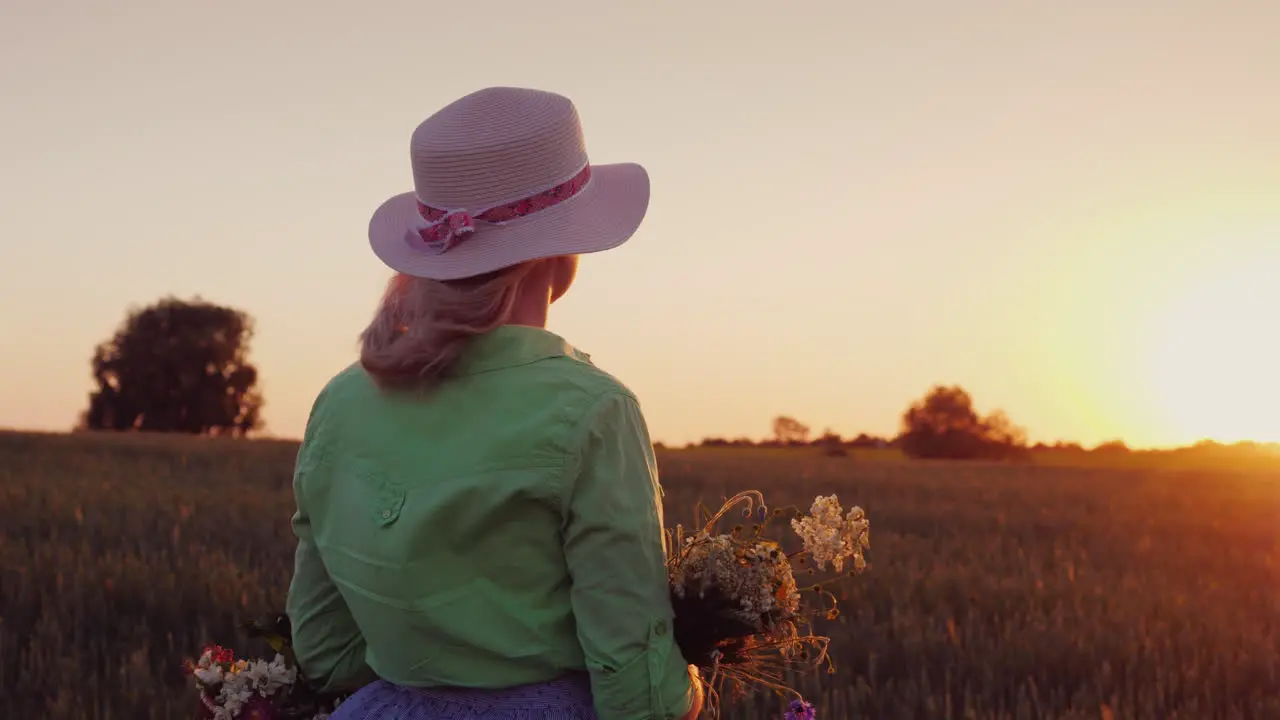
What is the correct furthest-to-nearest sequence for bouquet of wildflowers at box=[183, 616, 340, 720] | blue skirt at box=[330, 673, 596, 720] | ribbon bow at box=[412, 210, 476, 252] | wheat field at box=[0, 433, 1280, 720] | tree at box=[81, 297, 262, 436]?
tree at box=[81, 297, 262, 436] < wheat field at box=[0, 433, 1280, 720] < bouquet of wildflowers at box=[183, 616, 340, 720] < ribbon bow at box=[412, 210, 476, 252] < blue skirt at box=[330, 673, 596, 720]

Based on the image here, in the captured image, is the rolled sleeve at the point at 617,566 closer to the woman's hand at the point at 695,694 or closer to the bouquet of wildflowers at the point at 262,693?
the woman's hand at the point at 695,694

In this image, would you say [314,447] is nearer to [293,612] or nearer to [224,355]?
[293,612]

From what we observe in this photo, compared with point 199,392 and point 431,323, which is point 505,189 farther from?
point 199,392

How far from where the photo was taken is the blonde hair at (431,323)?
2023 millimetres

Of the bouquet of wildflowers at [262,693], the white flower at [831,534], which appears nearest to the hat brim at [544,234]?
the white flower at [831,534]

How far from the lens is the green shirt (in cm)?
194

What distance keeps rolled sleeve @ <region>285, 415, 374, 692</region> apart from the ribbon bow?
21.0 inches

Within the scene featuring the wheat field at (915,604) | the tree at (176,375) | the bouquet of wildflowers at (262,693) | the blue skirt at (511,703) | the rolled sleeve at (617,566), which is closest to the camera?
the rolled sleeve at (617,566)

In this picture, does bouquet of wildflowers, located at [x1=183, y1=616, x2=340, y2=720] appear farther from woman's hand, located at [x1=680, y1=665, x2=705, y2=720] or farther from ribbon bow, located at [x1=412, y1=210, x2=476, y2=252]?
ribbon bow, located at [x1=412, y1=210, x2=476, y2=252]

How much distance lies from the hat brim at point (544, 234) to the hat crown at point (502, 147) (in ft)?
0.24

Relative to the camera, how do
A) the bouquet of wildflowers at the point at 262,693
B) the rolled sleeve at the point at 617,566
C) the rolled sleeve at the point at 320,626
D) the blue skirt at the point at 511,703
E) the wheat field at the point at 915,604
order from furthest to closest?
the wheat field at the point at 915,604 → the bouquet of wildflowers at the point at 262,693 → the rolled sleeve at the point at 320,626 → the blue skirt at the point at 511,703 → the rolled sleeve at the point at 617,566

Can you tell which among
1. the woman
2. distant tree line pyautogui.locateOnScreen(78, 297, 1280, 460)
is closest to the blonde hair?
the woman

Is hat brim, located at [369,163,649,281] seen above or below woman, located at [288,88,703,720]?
above

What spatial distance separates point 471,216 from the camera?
7.53ft
